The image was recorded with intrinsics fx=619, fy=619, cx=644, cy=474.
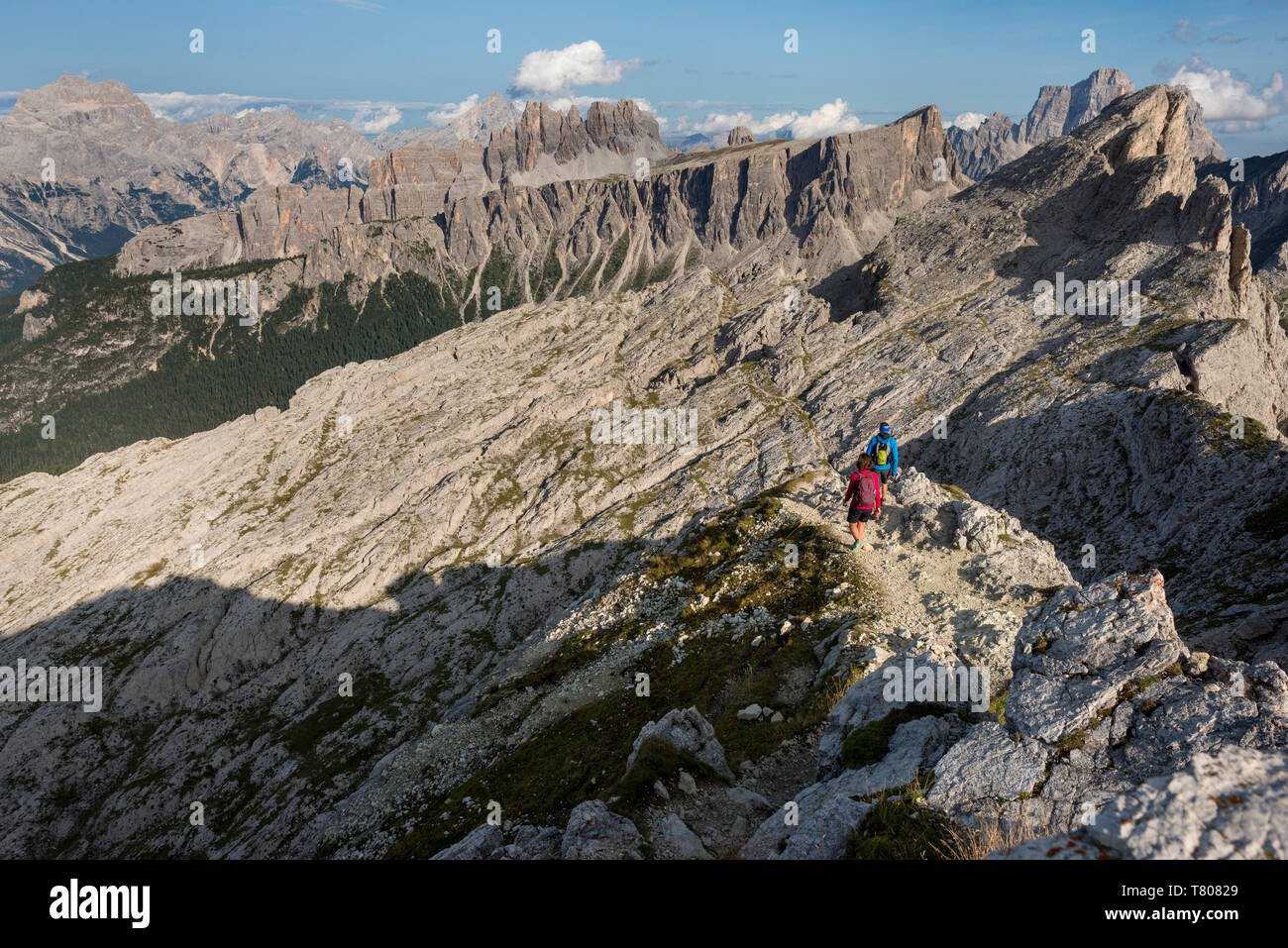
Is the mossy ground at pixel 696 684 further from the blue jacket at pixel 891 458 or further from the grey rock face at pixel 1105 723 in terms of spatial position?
the grey rock face at pixel 1105 723

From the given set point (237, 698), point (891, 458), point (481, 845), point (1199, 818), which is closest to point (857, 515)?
point (891, 458)

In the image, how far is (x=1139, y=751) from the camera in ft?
41.1

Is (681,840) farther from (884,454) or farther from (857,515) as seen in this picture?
(884,454)

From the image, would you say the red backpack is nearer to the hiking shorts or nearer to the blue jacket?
the hiking shorts

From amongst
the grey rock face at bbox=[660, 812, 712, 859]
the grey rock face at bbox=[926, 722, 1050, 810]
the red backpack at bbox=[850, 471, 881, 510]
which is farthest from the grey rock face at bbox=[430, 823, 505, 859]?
the red backpack at bbox=[850, 471, 881, 510]

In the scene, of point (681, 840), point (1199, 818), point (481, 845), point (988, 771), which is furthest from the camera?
point (481, 845)

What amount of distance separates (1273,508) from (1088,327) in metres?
71.5

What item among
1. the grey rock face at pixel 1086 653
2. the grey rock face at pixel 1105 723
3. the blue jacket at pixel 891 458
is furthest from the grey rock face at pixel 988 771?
the blue jacket at pixel 891 458

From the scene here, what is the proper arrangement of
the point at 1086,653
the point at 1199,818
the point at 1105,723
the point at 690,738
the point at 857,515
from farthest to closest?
the point at 857,515 → the point at 690,738 → the point at 1086,653 → the point at 1105,723 → the point at 1199,818

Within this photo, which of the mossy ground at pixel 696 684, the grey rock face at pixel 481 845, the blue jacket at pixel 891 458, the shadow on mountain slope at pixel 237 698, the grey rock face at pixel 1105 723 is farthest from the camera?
the shadow on mountain slope at pixel 237 698

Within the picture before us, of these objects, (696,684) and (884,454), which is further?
(884,454)

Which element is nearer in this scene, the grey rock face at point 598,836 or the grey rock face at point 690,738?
the grey rock face at point 598,836
